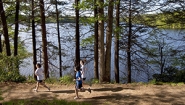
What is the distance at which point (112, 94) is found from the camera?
9.91 metres

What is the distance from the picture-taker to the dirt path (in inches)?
358

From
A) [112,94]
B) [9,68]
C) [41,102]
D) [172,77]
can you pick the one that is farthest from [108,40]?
[172,77]

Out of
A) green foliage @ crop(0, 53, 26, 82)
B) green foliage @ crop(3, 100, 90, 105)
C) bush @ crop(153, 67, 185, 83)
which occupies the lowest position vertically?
bush @ crop(153, 67, 185, 83)

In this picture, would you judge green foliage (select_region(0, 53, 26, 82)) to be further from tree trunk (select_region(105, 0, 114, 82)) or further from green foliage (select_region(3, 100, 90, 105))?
tree trunk (select_region(105, 0, 114, 82))

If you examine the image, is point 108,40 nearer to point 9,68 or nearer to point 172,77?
point 9,68

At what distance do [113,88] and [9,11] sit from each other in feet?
46.2

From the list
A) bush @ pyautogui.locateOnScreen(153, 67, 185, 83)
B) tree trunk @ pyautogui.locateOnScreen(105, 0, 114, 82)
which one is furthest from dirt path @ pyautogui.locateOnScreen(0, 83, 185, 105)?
bush @ pyautogui.locateOnScreen(153, 67, 185, 83)

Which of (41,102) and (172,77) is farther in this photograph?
(172,77)

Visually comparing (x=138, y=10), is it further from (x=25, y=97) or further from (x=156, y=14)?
(x=25, y=97)

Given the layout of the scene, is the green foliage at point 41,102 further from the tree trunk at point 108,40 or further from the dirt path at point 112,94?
the tree trunk at point 108,40

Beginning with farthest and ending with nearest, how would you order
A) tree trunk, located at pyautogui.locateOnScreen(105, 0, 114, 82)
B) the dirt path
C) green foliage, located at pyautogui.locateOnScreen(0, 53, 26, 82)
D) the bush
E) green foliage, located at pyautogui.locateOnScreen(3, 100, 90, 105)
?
the bush
tree trunk, located at pyautogui.locateOnScreen(105, 0, 114, 82)
green foliage, located at pyautogui.locateOnScreen(0, 53, 26, 82)
the dirt path
green foliage, located at pyautogui.locateOnScreen(3, 100, 90, 105)

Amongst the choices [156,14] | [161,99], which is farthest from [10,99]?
[156,14]

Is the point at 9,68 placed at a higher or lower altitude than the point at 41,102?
higher

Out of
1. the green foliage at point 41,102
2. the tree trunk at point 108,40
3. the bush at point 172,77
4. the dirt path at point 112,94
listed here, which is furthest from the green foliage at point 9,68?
the bush at point 172,77
